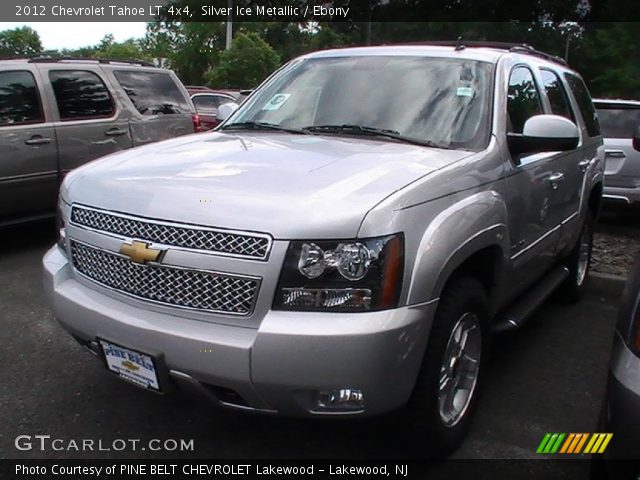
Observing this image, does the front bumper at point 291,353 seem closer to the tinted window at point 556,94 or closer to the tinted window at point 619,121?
the tinted window at point 556,94

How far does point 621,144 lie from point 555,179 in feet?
14.0

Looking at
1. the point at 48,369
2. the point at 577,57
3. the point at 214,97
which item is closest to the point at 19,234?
the point at 48,369

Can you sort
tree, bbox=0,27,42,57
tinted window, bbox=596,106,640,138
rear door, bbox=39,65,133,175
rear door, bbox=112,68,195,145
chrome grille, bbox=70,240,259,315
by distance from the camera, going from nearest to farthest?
chrome grille, bbox=70,240,259,315
rear door, bbox=39,65,133,175
rear door, bbox=112,68,195,145
tinted window, bbox=596,106,640,138
tree, bbox=0,27,42,57

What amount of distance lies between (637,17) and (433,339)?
2537 cm

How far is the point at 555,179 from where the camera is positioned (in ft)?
12.8

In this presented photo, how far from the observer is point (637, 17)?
77.0ft

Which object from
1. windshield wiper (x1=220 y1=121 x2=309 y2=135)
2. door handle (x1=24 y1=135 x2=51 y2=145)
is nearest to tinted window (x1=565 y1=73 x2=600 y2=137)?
windshield wiper (x1=220 y1=121 x2=309 y2=135)

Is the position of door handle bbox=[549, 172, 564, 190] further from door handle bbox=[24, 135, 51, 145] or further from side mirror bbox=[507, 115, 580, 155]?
door handle bbox=[24, 135, 51, 145]

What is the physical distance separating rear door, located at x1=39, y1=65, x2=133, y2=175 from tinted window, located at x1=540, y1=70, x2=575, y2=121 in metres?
4.46

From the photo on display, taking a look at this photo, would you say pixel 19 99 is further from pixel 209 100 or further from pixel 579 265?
pixel 209 100

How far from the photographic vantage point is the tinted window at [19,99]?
5867 mm

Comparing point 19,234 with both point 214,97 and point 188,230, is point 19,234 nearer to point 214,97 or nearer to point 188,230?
point 188,230

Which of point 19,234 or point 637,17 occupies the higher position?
point 637,17

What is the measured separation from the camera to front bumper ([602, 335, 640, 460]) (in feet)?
6.36
